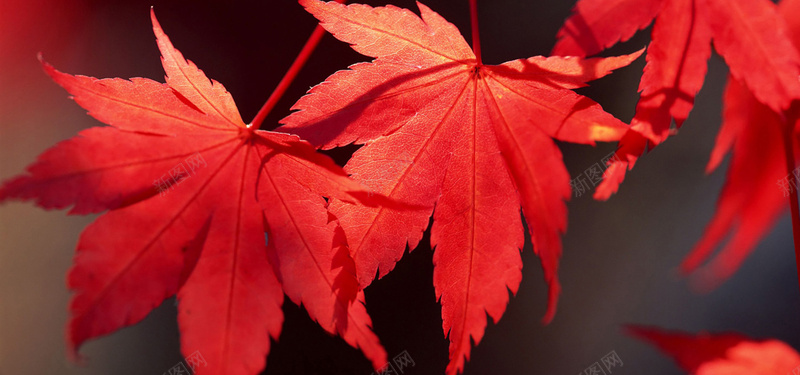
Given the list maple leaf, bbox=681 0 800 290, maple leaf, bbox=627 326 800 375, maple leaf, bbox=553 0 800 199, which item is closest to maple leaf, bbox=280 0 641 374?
maple leaf, bbox=553 0 800 199

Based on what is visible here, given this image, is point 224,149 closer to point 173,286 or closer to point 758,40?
point 173,286

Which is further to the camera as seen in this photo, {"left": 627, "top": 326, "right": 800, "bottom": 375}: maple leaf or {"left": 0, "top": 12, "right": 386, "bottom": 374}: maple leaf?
{"left": 627, "top": 326, "right": 800, "bottom": 375}: maple leaf

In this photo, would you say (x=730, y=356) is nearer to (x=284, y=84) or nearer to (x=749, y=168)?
(x=749, y=168)

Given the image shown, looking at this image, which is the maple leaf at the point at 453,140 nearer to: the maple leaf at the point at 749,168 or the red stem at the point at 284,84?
the red stem at the point at 284,84

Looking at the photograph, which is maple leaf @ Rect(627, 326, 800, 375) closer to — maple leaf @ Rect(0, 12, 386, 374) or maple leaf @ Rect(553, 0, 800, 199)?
maple leaf @ Rect(553, 0, 800, 199)

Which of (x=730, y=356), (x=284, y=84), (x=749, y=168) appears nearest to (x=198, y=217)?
(x=284, y=84)

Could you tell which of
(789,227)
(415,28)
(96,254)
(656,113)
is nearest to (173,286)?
(96,254)
